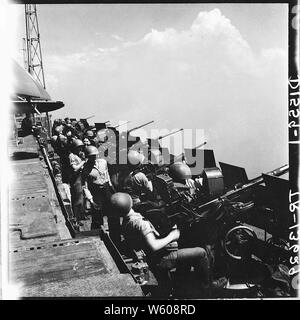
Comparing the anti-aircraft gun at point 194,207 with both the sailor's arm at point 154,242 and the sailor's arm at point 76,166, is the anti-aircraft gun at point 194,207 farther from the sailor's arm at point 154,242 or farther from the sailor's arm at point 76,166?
the sailor's arm at point 76,166

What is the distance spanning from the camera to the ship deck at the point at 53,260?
3.87 metres

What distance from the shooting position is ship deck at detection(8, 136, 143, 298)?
12.7ft

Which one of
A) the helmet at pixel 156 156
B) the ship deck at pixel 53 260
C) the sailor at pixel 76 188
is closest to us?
the ship deck at pixel 53 260

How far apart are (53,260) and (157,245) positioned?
1.45 meters

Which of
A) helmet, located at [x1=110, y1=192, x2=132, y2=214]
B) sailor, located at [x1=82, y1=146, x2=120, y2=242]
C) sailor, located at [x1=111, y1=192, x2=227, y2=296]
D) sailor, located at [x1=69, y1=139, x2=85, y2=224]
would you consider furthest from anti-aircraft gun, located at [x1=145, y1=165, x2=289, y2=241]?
sailor, located at [x1=69, y1=139, x2=85, y2=224]

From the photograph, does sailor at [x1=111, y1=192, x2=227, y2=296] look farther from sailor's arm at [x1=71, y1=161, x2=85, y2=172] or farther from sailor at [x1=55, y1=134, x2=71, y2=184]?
sailor at [x1=55, y1=134, x2=71, y2=184]

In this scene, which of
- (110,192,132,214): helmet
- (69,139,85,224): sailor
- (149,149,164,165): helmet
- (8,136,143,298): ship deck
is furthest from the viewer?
(149,149,164,165): helmet

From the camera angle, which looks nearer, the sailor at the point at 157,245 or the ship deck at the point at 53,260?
the ship deck at the point at 53,260

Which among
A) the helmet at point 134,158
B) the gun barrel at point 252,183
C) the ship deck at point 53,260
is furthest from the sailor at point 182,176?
the ship deck at point 53,260

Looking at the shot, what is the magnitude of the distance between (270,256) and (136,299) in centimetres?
387

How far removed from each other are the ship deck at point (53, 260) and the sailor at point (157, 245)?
1.71 ft

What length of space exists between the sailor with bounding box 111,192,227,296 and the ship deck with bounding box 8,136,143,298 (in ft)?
1.71
